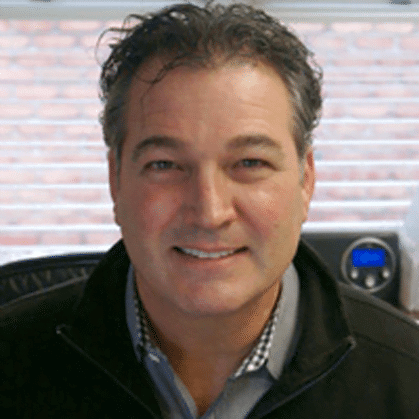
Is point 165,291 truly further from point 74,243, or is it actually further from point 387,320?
point 74,243

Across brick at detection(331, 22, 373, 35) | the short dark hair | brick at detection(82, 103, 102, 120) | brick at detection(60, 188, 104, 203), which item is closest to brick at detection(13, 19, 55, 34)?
brick at detection(82, 103, 102, 120)

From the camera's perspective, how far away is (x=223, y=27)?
1.14 meters

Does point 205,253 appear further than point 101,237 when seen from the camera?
No

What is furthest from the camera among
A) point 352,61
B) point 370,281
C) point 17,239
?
point 17,239

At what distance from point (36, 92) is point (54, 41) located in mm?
244

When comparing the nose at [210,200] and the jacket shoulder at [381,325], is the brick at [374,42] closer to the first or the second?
the jacket shoulder at [381,325]

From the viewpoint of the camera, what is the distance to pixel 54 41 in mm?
2461

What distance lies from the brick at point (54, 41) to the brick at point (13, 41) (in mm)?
41

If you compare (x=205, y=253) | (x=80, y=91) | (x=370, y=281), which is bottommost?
(x=370, y=281)

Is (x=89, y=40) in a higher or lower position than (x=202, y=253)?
higher

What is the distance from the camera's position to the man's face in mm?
1059

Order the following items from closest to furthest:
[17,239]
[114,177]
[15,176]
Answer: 1. [114,177]
2. [15,176]
3. [17,239]

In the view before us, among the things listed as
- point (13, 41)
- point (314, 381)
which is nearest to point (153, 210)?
point (314, 381)

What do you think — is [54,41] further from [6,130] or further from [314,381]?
[314,381]
